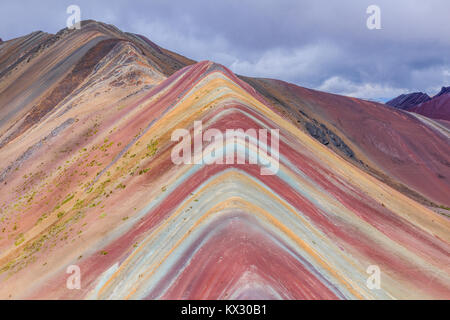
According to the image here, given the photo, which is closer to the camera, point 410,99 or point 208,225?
point 208,225

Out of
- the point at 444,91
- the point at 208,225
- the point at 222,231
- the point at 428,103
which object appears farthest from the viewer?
the point at 444,91

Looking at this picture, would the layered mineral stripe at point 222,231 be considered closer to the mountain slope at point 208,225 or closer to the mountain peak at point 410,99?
the mountain slope at point 208,225

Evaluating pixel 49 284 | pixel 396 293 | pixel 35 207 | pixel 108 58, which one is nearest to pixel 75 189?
pixel 35 207

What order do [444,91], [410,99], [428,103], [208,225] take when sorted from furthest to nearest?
[410,99] → [444,91] → [428,103] → [208,225]

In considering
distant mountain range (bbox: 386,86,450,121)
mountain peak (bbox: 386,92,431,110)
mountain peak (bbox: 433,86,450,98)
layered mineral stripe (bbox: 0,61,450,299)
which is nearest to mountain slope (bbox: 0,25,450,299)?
layered mineral stripe (bbox: 0,61,450,299)

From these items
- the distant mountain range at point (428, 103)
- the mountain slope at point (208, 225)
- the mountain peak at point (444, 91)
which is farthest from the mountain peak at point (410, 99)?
the mountain slope at point (208, 225)

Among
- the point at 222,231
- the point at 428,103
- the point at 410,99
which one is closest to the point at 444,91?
the point at 410,99

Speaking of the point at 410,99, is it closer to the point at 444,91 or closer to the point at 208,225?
the point at 444,91
